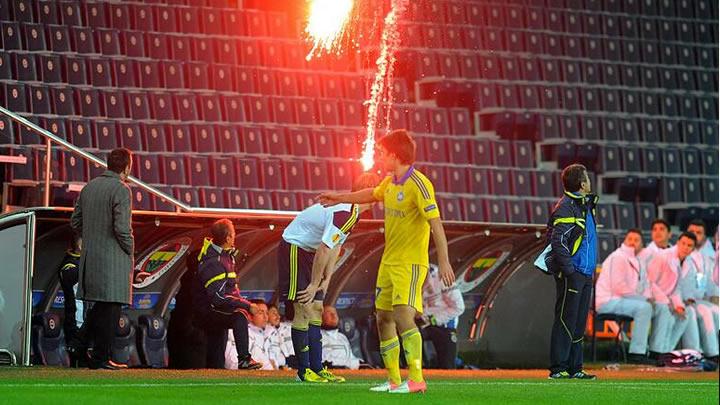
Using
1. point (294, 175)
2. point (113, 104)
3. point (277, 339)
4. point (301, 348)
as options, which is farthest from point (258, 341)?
point (294, 175)

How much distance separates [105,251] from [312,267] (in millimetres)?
1866

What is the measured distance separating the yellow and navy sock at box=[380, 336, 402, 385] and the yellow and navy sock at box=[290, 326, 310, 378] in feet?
4.50

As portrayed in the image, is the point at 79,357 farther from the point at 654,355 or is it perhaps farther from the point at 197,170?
the point at 197,170

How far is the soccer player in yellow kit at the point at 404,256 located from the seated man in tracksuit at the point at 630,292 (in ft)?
26.3

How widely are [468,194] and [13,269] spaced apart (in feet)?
37.7

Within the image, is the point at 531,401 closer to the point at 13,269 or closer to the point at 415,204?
the point at 415,204

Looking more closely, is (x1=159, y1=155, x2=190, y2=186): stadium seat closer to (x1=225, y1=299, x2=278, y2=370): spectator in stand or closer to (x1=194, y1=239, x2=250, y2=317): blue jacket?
(x1=225, y1=299, x2=278, y2=370): spectator in stand

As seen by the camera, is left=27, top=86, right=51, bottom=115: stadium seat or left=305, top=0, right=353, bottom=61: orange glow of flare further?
left=305, top=0, right=353, bottom=61: orange glow of flare

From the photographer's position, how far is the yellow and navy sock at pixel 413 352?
9773mm

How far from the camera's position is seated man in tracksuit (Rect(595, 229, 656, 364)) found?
17516mm

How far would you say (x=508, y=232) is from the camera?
52.6ft

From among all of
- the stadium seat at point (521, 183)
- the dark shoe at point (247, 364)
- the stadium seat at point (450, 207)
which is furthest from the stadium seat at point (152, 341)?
the stadium seat at point (521, 183)

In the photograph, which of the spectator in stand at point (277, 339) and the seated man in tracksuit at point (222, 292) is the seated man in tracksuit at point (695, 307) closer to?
the spectator in stand at point (277, 339)

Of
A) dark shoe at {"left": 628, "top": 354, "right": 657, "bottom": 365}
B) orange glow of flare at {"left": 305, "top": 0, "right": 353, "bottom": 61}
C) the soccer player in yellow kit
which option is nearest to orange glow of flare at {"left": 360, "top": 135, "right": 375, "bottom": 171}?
orange glow of flare at {"left": 305, "top": 0, "right": 353, "bottom": 61}
